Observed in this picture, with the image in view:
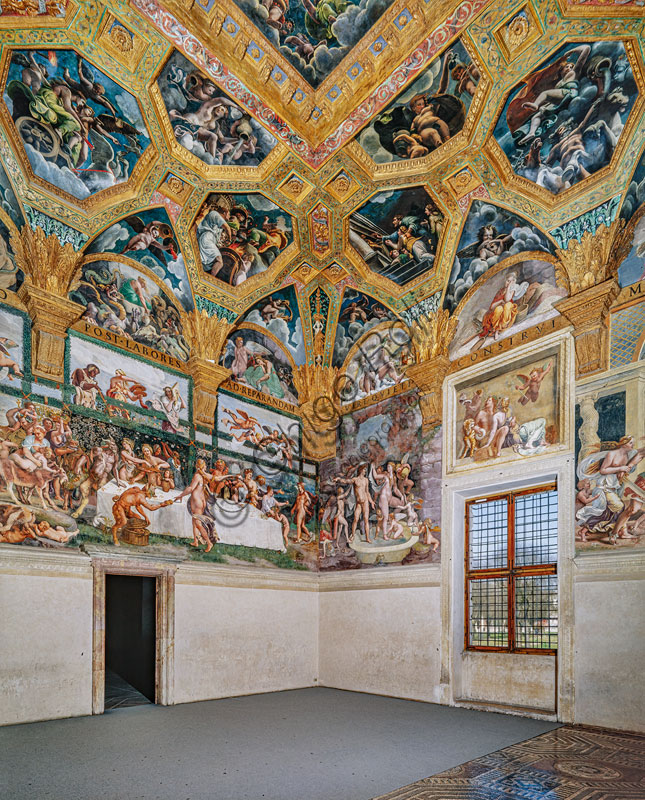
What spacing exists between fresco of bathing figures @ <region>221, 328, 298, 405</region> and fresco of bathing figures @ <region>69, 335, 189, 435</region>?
1.50 metres

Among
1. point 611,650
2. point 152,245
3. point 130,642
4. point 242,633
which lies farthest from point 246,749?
point 152,245

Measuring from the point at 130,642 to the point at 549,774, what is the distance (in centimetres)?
1008

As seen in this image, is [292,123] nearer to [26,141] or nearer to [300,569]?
[26,141]

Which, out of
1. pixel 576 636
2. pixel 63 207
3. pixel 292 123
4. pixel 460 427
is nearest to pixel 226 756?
pixel 576 636

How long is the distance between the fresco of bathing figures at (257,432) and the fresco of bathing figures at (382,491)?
114cm

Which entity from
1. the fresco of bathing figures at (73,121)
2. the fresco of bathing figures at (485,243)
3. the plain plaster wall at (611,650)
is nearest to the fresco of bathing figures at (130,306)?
the fresco of bathing figures at (73,121)

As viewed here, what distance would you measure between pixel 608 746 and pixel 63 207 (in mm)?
11806

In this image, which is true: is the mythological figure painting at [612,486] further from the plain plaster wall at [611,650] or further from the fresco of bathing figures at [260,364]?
the fresco of bathing figures at [260,364]

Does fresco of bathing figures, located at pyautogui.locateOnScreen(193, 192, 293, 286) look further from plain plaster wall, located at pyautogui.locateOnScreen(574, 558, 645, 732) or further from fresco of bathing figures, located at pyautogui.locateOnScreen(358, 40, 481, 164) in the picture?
plain plaster wall, located at pyautogui.locateOnScreen(574, 558, 645, 732)

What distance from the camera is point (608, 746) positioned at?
7.39m

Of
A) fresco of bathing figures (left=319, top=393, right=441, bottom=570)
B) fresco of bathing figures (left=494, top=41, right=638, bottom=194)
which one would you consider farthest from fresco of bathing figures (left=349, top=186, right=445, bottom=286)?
fresco of bathing figures (left=319, top=393, right=441, bottom=570)

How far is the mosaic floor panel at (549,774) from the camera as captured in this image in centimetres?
567

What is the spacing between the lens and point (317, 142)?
10430mm

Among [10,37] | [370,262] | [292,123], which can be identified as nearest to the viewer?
[10,37]
